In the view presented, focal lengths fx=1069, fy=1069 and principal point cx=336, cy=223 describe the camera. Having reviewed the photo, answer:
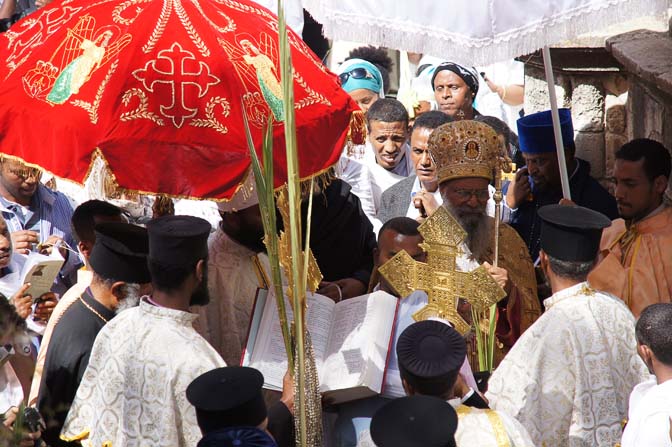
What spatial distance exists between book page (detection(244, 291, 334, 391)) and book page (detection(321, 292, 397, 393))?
0.15 ft

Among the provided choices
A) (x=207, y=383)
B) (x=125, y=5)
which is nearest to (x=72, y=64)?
(x=125, y=5)

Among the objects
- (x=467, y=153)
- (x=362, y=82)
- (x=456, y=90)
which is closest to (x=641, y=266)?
(x=467, y=153)

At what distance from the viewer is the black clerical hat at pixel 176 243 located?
438 cm

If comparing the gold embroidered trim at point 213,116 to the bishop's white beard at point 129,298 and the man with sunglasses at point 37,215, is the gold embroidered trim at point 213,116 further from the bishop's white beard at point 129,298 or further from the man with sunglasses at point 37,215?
the man with sunglasses at point 37,215

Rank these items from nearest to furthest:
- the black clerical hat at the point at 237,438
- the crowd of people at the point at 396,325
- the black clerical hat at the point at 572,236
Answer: the black clerical hat at the point at 237,438
the crowd of people at the point at 396,325
the black clerical hat at the point at 572,236

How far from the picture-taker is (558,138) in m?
6.05

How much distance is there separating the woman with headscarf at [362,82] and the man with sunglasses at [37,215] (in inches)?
123

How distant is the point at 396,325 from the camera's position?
490cm

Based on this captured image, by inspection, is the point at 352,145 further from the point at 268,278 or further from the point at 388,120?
the point at 388,120

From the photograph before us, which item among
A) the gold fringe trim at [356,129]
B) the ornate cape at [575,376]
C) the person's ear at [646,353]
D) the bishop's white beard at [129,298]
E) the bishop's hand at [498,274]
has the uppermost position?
the gold fringe trim at [356,129]

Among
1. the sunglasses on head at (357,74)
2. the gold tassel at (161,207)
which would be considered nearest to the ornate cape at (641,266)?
the gold tassel at (161,207)

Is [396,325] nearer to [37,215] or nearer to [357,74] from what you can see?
[37,215]

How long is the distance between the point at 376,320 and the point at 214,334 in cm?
115

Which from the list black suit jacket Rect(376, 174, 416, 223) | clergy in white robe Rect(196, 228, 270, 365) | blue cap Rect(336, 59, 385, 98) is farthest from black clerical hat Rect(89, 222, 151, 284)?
blue cap Rect(336, 59, 385, 98)
